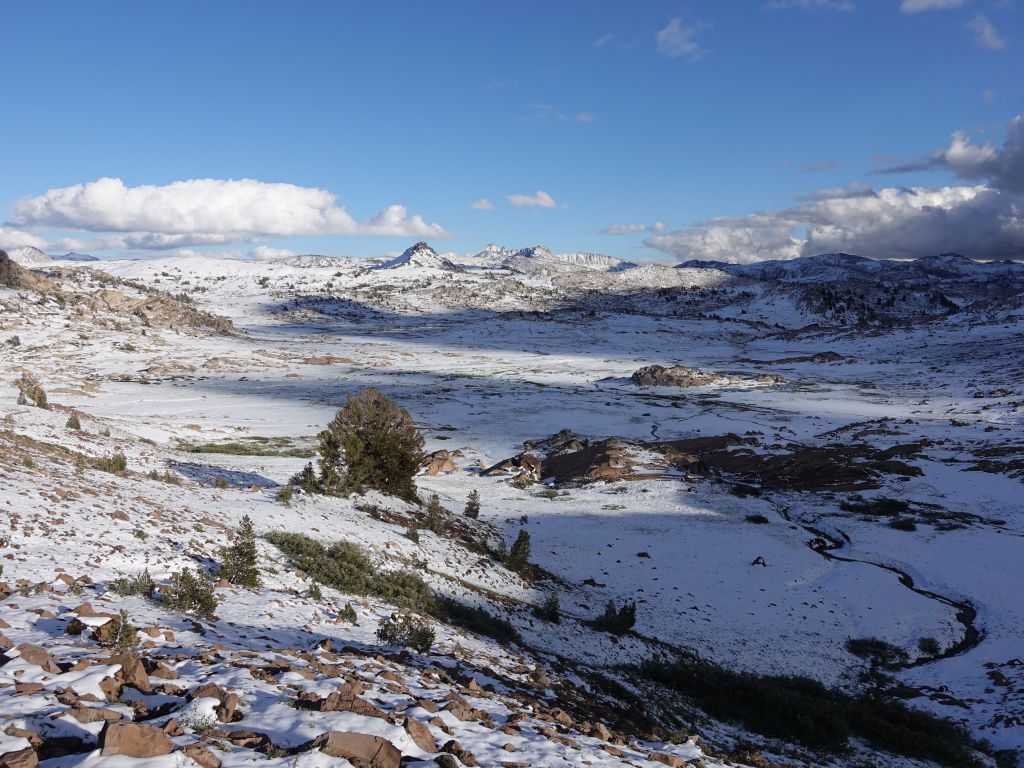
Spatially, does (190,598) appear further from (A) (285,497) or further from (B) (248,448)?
(B) (248,448)

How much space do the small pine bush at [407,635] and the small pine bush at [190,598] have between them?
2456 mm

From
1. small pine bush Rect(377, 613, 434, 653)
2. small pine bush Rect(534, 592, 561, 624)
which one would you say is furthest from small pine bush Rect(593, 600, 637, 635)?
small pine bush Rect(377, 613, 434, 653)

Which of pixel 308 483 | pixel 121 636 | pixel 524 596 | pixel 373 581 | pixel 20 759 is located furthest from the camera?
pixel 308 483

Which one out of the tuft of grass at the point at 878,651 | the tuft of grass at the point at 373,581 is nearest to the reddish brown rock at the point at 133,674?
the tuft of grass at the point at 373,581

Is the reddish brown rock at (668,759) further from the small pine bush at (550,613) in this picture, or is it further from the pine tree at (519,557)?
the pine tree at (519,557)

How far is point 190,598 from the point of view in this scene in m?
8.98

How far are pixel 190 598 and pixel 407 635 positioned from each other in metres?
3.17

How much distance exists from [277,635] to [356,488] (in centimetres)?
1311

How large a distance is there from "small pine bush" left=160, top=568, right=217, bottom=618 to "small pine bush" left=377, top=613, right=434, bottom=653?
246cm

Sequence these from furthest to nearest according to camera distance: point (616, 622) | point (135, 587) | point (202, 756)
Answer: point (616, 622) → point (135, 587) → point (202, 756)

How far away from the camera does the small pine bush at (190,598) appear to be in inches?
350

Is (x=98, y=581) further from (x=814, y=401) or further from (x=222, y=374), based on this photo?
(x=222, y=374)

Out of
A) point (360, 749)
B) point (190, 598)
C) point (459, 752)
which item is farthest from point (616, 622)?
point (360, 749)

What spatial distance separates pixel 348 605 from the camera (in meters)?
10.9
